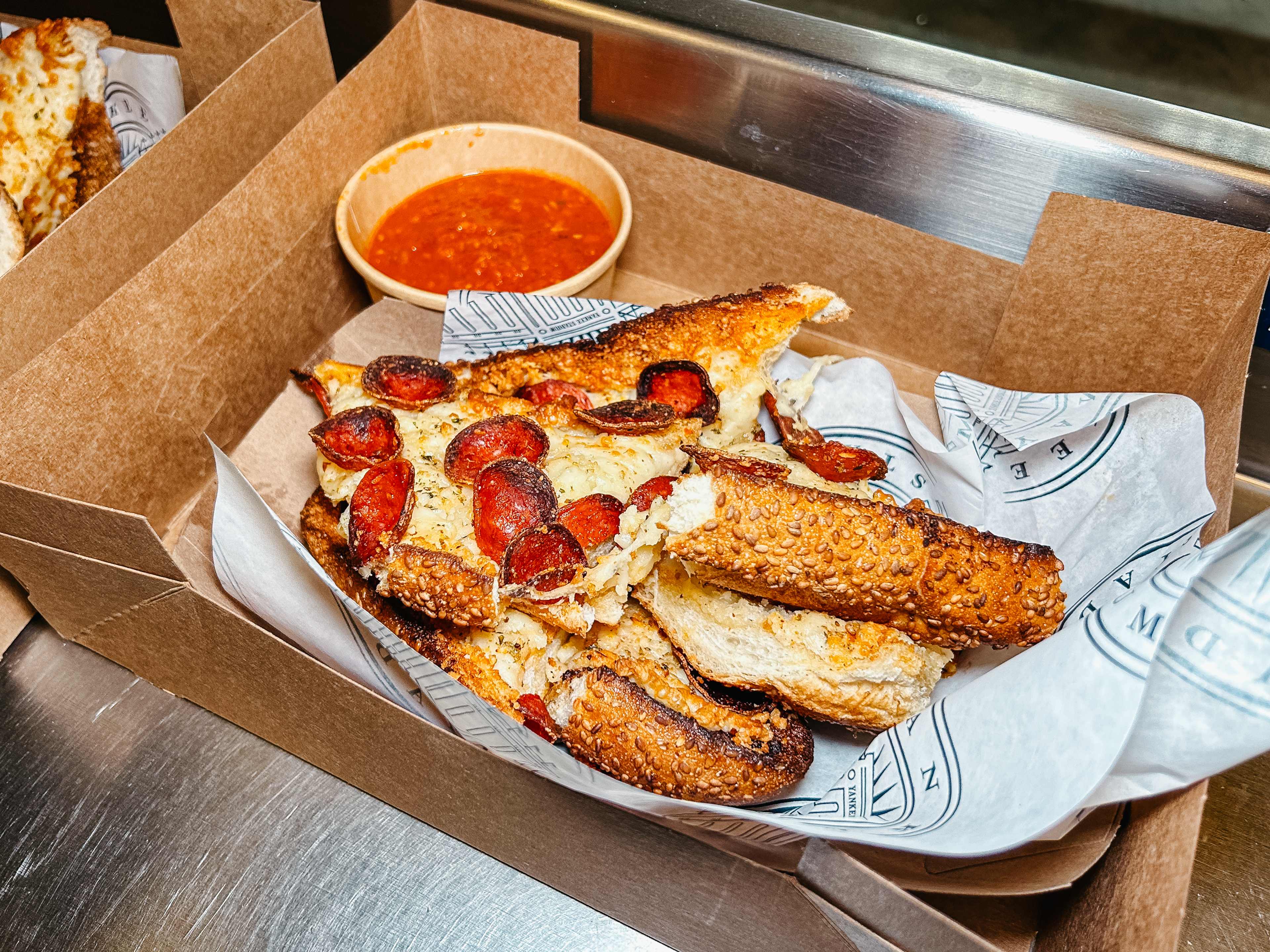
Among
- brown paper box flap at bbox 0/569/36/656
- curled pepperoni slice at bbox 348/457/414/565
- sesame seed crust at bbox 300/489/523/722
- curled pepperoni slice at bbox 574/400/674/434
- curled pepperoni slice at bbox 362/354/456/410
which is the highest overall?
curled pepperoni slice at bbox 574/400/674/434

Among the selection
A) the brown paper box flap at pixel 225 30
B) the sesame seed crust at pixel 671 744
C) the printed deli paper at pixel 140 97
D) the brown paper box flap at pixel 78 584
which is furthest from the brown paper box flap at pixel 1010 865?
the printed deli paper at pixel 140 97

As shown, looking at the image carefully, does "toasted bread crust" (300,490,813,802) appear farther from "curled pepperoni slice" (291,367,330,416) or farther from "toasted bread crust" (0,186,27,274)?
"toasted bread crust" (0,186,27,274)

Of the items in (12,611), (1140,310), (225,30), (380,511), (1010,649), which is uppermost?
(225,30)

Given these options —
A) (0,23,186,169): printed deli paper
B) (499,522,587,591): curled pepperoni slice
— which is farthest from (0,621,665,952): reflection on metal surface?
(0,23,186,169): printed deli paper

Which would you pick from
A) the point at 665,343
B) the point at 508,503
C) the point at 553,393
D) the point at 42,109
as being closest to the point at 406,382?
the point at 553,393

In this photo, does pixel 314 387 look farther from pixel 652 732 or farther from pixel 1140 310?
pixel 1140 310

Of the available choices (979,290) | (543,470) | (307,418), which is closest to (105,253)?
(307,418)

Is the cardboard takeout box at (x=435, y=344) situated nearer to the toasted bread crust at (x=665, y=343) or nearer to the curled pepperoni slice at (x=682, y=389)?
the toasted bread crust at (x=665, y=343)

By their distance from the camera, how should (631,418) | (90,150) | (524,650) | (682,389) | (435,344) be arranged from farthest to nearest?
(90,150) < (435,344) < (682,389) < (631,418) < (524,650)
